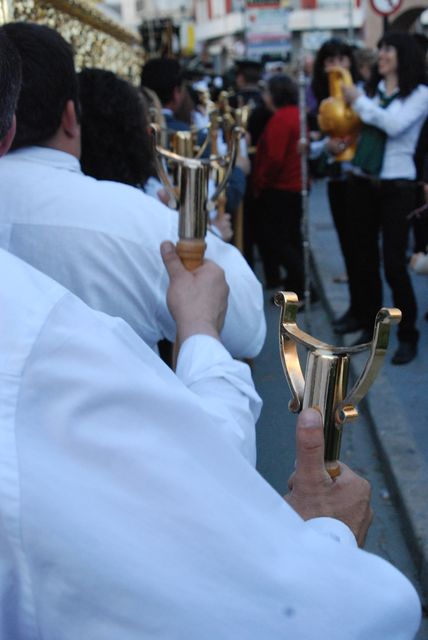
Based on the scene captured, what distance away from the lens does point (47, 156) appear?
194 centimetres

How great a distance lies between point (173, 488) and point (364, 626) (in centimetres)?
22

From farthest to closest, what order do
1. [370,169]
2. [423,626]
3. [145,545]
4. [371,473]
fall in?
[370,169]
[371,473]
[423,626]
[145,545]

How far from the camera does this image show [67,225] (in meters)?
1.78

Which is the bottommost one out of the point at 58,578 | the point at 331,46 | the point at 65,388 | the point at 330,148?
the point at 330,148

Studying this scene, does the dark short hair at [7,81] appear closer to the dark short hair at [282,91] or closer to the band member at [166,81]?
the band member at [166,81]

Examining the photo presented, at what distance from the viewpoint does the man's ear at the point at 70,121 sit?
1.99 metres

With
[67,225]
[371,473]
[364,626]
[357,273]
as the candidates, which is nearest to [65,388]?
[364,626]

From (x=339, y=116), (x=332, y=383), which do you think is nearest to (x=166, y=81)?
(x=339, y=116)

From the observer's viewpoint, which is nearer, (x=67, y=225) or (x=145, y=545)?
(x=145, y=545)

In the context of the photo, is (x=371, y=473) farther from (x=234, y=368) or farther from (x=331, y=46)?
(x=331, y=46)

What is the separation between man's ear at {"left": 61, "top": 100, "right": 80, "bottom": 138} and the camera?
6.53ft

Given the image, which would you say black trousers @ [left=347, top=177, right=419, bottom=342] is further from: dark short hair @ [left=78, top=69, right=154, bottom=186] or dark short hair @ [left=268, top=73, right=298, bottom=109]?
dark short hair @ [left=78, top=69, right=154, bottom=186]

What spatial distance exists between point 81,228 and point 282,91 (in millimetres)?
5708

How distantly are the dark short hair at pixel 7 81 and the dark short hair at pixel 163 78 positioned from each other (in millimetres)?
4441
